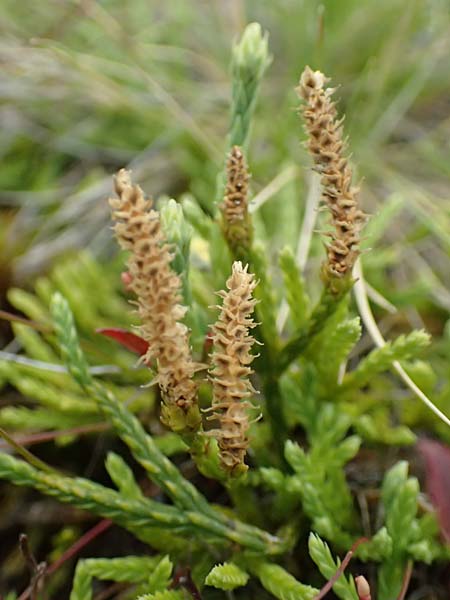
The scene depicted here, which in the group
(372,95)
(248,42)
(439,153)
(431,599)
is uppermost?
(372,95)

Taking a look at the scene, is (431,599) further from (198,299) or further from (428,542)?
(198,299)

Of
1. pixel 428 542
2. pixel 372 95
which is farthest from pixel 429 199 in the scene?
pixel 428 542

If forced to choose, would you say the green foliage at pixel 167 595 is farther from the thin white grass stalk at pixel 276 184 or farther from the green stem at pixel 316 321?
the thin white grass stalk at pixel 276 184

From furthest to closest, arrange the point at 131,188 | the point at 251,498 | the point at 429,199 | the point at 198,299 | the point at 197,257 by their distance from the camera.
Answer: the point at 429,199, the point at 197,257, the point at 198,299, the point at 251,498, the point at 131,188

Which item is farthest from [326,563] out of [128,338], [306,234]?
[306,234]

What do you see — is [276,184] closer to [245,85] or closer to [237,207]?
[245,85]

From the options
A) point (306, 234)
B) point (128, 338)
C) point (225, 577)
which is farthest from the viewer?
point (306, 234)
